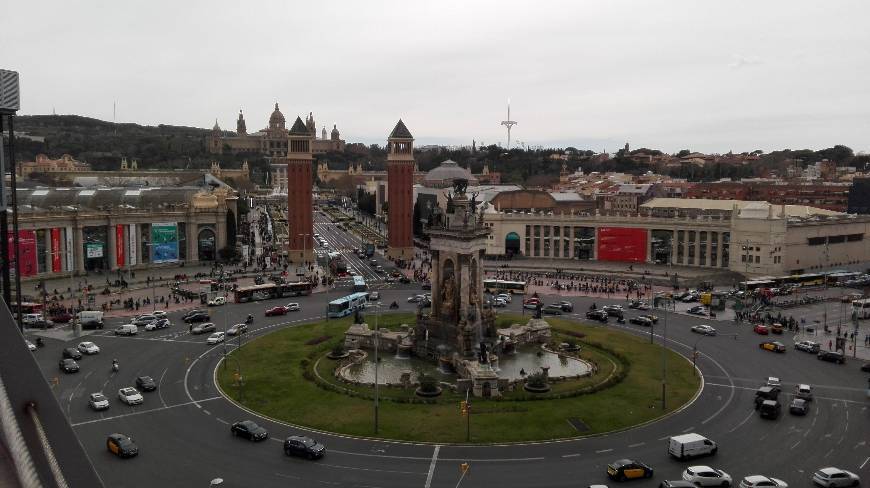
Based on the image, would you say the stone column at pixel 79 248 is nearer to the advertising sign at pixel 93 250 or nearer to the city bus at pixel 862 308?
the advertising sign at pixel 93 250

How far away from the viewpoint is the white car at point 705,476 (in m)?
26.9

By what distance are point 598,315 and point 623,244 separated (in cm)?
3470

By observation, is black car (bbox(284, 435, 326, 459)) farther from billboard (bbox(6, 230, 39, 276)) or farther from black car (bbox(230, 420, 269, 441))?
billboard (bbox(6, 230, 39, 276))

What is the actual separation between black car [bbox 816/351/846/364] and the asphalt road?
0.64 metres

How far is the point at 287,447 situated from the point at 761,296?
177ft

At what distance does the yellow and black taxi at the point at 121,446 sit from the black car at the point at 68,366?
13779mm

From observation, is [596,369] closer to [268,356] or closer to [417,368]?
[417,368]

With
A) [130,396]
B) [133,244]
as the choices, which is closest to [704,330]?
[130,396]

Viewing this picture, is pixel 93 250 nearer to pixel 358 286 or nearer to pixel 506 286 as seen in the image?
pixel 358 286

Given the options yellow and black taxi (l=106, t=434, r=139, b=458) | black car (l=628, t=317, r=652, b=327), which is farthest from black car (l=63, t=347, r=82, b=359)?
black car (l=628, t=317, r=652, b=327)

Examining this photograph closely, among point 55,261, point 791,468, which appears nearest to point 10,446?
point 791,468

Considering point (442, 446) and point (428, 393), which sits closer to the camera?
point (442, 446)

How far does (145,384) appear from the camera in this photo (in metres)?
38.7

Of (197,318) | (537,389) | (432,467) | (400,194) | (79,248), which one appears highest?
(400,194)
